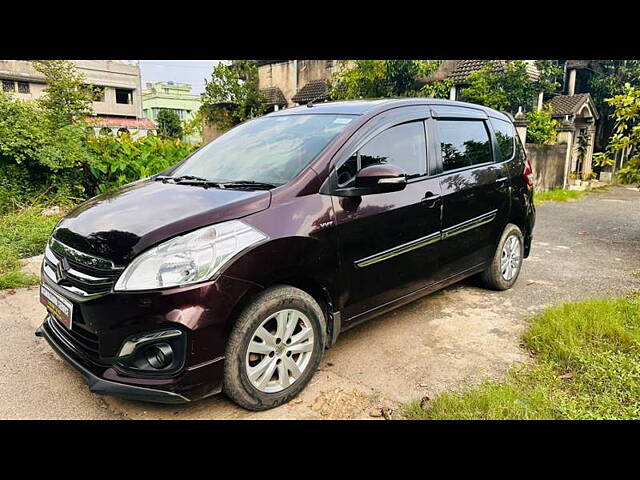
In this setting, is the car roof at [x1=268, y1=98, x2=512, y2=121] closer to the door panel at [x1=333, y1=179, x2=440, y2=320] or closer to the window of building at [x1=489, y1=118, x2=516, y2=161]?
the door panel at [x1=333, y1=179, x2=440, y2=320]

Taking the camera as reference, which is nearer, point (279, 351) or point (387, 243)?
point (279, 351)

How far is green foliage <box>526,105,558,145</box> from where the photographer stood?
13.5 m

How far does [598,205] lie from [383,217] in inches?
400

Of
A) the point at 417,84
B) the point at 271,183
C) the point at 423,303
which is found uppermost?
the point at 417,84

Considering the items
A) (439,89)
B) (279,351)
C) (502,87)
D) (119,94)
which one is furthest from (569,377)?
(119,94)

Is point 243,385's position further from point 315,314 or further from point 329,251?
point 329,251

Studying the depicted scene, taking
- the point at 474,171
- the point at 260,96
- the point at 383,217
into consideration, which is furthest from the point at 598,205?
the point at 260,96

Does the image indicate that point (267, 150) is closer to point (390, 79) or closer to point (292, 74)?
point (390, 79)

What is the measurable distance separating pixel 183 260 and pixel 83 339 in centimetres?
75

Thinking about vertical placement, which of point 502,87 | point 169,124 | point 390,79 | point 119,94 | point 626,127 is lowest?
point 626,127

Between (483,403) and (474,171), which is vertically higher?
(474,171)

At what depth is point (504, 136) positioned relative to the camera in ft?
15.6

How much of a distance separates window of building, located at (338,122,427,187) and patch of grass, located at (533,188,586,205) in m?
8.89

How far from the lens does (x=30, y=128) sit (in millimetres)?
7328
